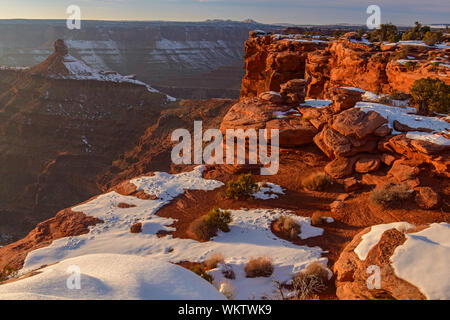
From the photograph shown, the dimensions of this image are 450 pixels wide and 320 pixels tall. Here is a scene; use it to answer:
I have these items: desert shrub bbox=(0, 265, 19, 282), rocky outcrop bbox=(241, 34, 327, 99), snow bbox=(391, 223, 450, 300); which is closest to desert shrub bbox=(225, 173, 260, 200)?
snow bbox=(391, 223, 450, 300)

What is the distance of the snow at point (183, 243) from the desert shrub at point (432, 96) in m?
7.39

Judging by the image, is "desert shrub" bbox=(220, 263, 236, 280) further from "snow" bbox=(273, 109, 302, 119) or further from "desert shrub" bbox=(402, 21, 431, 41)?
"desert shrub" bbox=(402, 21, 431, 41)

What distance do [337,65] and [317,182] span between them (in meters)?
16.0

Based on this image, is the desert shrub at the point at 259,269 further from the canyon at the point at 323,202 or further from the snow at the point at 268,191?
the snow at the point at 268,191

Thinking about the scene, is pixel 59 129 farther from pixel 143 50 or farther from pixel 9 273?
pixel 143 50

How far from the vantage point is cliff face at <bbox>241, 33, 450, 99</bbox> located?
60.4 ft

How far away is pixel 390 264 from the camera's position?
18.5 ft

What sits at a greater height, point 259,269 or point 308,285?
point 308,285

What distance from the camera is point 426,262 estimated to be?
214 inches

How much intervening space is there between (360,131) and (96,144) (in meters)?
36.0

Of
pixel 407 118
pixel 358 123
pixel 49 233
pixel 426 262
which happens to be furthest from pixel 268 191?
pixel 49 233

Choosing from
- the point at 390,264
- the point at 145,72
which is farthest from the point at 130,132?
→ the point at 145,72

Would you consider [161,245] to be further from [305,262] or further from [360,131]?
[360,131]
